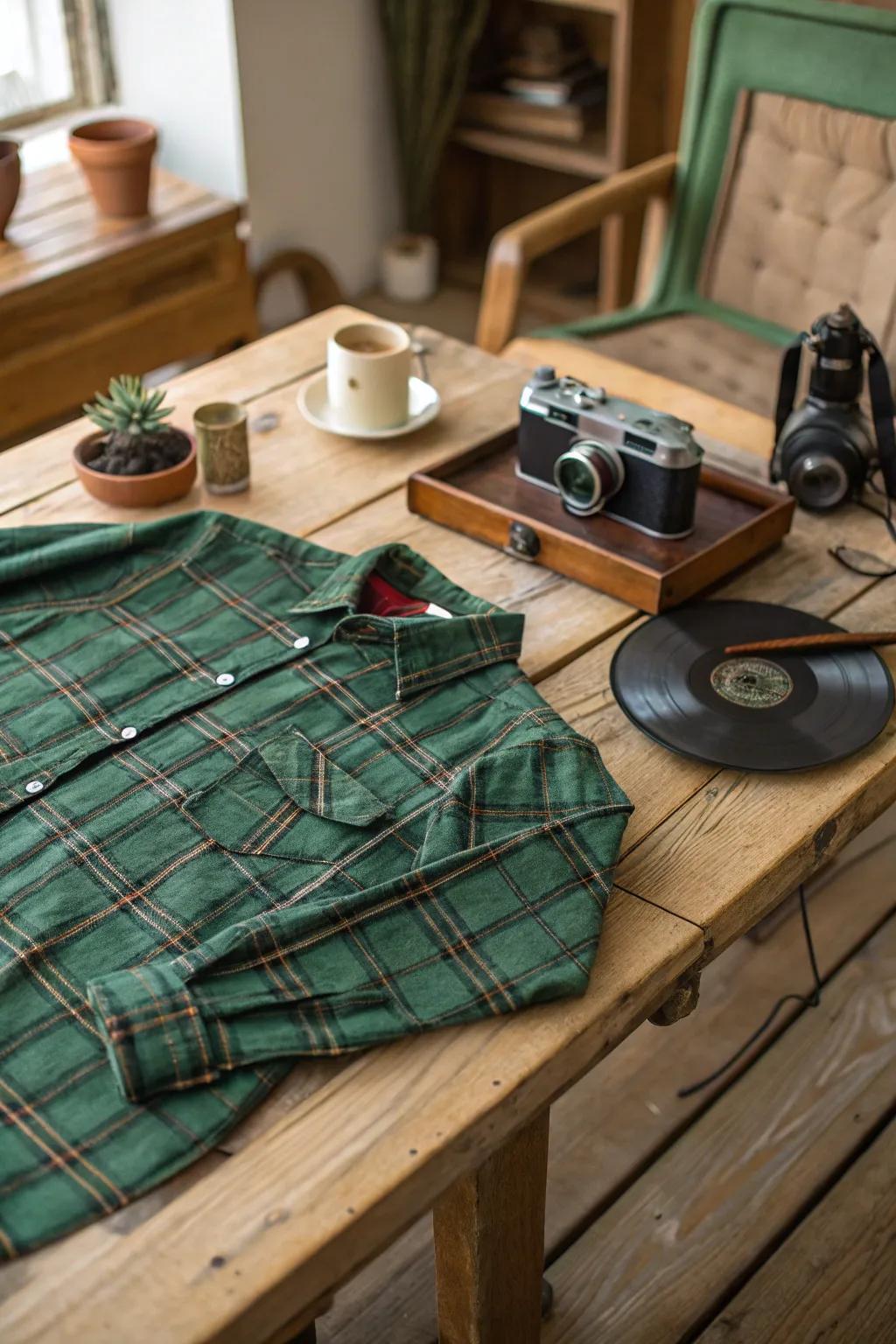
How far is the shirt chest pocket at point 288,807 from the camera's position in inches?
50.2

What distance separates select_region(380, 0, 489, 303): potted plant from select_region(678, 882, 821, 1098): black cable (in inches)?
91.6

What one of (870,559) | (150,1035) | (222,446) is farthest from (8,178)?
(150,1035)

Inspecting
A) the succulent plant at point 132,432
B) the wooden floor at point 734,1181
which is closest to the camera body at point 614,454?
the succulent plant at point 132,432

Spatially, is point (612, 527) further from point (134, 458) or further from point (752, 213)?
point (752, 213)

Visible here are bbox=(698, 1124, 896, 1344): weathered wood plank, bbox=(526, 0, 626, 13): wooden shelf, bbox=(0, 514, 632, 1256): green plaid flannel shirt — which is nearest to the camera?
bbox=(0, 514, 632, 1256): green plaid flannel shirt

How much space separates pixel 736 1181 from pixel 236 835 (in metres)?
0.89

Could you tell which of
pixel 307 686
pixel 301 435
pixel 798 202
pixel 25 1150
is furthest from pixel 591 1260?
pixel 798 202

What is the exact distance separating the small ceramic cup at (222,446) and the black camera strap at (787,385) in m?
0.70

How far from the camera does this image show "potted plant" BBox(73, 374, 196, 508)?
178cm

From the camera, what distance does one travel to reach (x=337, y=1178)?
40.5 inches

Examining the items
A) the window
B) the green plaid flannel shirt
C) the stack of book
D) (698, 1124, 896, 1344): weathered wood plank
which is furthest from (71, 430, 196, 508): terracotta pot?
the stack of book

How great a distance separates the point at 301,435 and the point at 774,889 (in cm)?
98

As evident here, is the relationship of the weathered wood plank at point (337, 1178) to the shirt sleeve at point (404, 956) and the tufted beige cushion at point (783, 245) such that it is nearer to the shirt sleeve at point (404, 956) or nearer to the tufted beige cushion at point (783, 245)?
the shirt sleeve at point (404, 956)

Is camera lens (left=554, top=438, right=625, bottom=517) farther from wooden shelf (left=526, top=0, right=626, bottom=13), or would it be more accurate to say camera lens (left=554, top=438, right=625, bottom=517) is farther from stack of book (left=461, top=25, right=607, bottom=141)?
stack of book (left=461, top=25, right=607, bottom=141)
